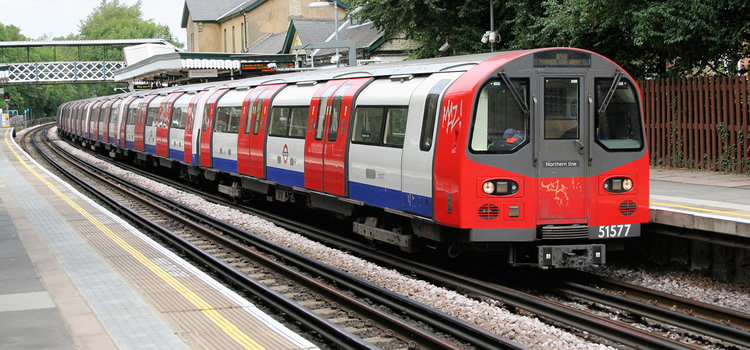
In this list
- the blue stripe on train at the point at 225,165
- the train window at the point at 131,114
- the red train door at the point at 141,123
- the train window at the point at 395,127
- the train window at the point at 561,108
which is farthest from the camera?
the train window at the point at 131,114

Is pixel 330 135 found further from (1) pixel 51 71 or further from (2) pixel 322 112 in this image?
(1) pixel 51 71

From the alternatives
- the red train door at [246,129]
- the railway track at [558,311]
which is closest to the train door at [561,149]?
Answer: the railway track at [558,311]

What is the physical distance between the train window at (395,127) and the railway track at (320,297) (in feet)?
6.45

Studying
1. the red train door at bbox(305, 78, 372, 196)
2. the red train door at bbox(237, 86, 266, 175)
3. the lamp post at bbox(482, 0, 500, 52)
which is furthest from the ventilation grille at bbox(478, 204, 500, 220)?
the lamp post at bbox(482, 0, 500, 52)

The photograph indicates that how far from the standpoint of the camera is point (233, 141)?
18109 millimetres

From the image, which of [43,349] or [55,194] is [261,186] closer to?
[55,194]

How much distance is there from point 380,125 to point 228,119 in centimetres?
816

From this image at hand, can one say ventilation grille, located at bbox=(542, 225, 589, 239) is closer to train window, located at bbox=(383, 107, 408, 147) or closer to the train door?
the train door

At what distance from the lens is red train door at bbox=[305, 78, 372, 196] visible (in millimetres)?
12453

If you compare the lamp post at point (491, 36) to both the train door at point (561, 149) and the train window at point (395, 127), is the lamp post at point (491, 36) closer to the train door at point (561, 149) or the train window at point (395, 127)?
the train window at point (395, 127)

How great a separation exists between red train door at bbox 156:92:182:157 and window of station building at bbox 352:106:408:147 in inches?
537

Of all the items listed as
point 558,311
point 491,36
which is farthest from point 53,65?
point 558,311

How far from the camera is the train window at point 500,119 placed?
364 inches

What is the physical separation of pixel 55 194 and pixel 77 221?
591cm
